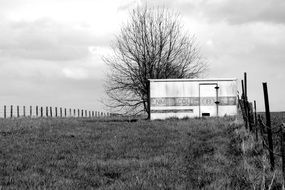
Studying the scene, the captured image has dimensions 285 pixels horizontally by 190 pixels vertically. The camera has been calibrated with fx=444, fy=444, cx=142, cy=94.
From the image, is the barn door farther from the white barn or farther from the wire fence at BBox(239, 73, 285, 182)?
the wire fence at BBox(239, 73, 285, 182)

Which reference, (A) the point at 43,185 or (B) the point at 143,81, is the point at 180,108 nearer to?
(B) the point at 143,81

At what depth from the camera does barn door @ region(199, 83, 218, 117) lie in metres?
32.1

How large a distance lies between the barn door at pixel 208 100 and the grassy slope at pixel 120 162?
14.2 meters

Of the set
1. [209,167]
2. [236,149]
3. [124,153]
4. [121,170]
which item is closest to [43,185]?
[121,170]

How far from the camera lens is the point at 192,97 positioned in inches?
1270

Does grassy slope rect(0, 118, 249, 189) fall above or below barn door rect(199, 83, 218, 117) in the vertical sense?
below

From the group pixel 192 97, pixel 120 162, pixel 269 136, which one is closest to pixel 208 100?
pixel 192 97

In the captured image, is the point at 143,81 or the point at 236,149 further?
the point at 143,81

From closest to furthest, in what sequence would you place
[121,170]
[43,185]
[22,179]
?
[43,185] → [22,179] → [121,170]

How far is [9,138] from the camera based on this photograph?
55.4 ft

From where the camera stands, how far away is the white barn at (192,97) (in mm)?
32062

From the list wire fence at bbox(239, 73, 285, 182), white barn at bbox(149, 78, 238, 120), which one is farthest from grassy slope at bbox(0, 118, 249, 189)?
white barn at bbox(149, 78, 238, 120)

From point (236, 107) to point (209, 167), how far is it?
22.5 metres

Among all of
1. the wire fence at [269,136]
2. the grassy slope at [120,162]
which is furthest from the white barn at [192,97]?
the grassy slope at [120,162]
